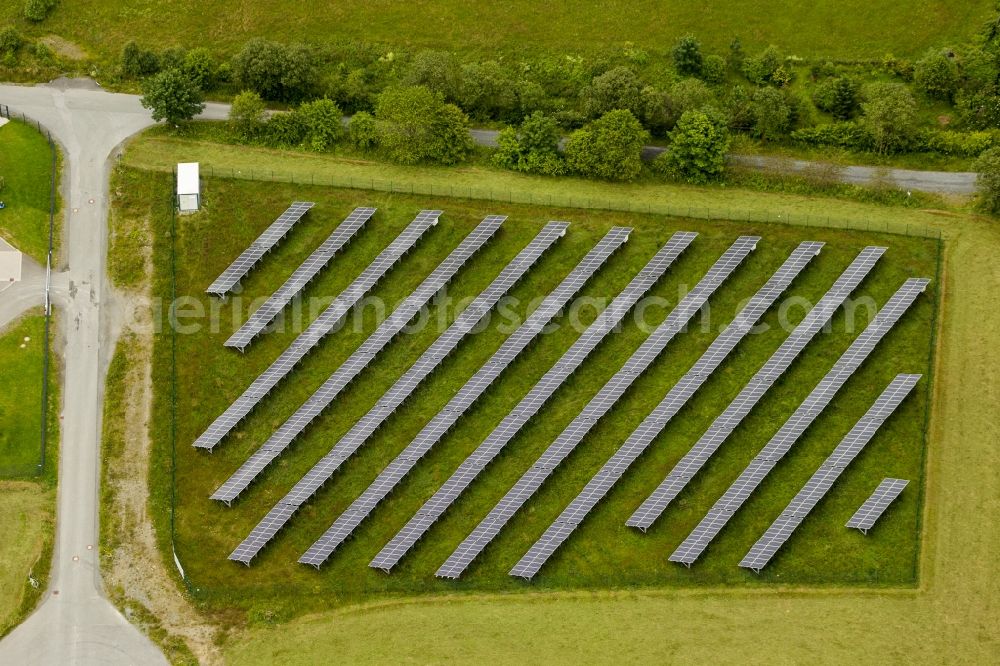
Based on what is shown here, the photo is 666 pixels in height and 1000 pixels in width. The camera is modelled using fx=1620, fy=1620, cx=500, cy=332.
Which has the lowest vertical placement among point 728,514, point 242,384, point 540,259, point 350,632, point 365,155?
point 350,632

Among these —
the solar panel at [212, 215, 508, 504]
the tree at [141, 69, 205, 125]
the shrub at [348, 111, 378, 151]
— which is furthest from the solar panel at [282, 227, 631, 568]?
the tree at [141, 69, 205, 125]

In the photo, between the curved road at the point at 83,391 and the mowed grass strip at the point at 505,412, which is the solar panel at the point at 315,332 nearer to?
the mowed grass strip at the point at 505,412

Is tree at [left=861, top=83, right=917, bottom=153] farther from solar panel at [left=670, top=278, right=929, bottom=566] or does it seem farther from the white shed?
the white shed

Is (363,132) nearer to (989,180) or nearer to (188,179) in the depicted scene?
(188,179)

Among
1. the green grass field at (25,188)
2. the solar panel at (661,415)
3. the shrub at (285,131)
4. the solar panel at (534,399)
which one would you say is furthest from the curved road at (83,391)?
the solar panel at (534,399)

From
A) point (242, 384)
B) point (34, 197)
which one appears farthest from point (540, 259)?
point (34, 197)

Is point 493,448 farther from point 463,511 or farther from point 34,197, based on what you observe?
point 34,197
